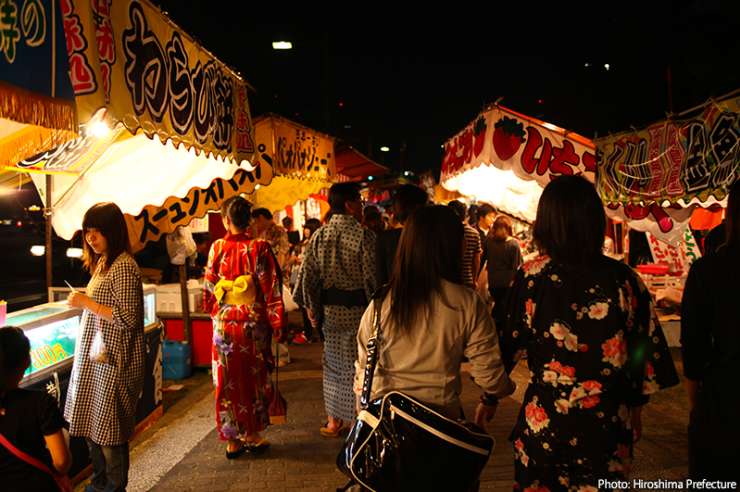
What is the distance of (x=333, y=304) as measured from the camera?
559cm

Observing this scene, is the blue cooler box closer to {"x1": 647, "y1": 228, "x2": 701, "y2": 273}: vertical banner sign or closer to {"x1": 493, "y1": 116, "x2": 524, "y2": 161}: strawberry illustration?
{"x1": 493, "y1": 116, "x2": 524, "y2": 161}: strawberry illustration

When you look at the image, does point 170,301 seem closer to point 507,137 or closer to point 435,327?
point 507,137

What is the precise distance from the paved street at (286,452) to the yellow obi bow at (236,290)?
5.10ft

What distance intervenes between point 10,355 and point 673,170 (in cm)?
669

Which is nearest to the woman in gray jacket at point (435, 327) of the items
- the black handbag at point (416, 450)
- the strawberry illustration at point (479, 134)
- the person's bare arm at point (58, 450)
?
the black handbag at point (416, 450)

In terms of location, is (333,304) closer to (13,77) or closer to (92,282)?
(92,282)

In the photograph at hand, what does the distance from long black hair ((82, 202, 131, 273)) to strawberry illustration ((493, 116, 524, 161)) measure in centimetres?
557

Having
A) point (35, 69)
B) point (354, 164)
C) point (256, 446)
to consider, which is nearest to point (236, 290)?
point (256, 446)

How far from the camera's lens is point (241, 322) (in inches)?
201

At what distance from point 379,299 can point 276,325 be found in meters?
2.67

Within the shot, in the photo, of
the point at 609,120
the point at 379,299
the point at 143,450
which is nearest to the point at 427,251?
the point at 379,299

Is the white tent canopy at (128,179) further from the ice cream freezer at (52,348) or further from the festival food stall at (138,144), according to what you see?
the ice cream freezer at (52,348)

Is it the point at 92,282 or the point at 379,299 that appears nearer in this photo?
the point at 379,299

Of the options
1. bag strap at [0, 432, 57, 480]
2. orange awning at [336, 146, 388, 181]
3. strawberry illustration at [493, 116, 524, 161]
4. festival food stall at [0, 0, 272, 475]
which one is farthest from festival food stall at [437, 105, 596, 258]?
orange awning at [336, 146, 388, 181]
